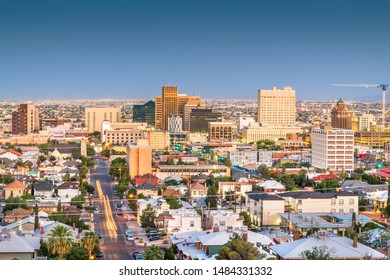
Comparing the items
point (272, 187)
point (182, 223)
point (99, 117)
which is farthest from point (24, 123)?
point (182, 223)

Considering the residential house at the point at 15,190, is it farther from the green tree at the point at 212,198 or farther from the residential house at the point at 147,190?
the green tree at the point at 212,198

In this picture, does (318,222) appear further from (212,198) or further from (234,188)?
(234,188)

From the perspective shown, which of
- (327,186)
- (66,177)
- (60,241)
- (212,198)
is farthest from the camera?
(66,177)

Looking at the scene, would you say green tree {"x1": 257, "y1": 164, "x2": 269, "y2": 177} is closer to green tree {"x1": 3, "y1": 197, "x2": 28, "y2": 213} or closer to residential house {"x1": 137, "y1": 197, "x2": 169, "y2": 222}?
residential house {"x1": 137, "y1": 197, "x2": 169, "y2": 222}

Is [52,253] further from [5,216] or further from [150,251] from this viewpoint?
[5,216]

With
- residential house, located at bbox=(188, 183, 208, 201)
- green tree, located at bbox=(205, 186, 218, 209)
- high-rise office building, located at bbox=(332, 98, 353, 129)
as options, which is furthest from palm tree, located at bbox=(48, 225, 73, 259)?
high-rise office building, located at bbox=(332, 98, 353, 129)
